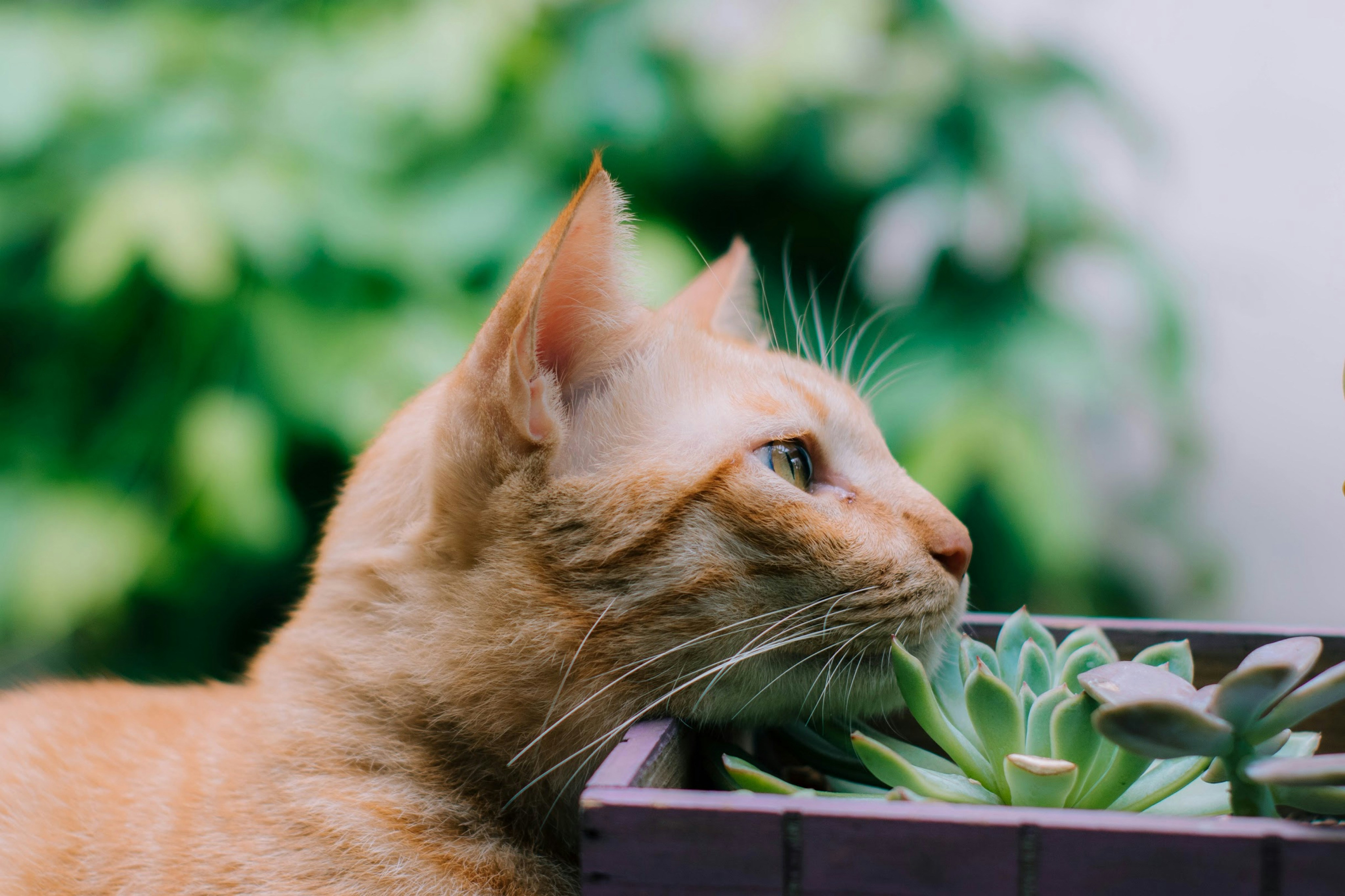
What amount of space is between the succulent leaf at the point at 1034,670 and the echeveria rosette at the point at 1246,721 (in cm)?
15

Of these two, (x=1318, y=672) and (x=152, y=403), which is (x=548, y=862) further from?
(x=152, y=403)

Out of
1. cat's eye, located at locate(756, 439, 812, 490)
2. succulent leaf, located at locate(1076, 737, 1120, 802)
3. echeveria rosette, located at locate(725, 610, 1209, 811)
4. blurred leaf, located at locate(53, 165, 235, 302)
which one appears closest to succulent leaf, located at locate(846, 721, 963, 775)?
echeveria rosette, located at locate(725, 610, 1209, 811)

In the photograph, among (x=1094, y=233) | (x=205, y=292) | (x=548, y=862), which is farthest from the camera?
(x=1094, y=233)

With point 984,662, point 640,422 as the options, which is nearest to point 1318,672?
point 984,662

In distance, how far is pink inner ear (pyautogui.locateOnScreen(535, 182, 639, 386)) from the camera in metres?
0.81

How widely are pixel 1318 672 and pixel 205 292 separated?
159cm

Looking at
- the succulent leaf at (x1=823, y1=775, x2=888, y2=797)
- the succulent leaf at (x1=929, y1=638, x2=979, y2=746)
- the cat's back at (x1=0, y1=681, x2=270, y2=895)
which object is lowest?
the cat's back at (x1=0, y1=681, x2=270, y2=895)

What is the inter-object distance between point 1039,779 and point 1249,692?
0.14m

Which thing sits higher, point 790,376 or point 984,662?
point 790,376

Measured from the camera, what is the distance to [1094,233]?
1791mm

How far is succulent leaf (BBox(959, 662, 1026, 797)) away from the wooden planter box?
0.43 ft

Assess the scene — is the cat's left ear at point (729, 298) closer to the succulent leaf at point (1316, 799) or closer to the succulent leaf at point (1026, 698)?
the succulent leaf at point (1026, 698)

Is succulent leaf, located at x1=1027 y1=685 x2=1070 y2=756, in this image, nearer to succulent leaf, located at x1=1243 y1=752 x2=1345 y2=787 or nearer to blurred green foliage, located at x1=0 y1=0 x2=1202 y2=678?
succulent leaf, located at x1=1243 y1=752 x2=1345 y2=787

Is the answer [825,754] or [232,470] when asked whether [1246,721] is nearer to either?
[825,754]
